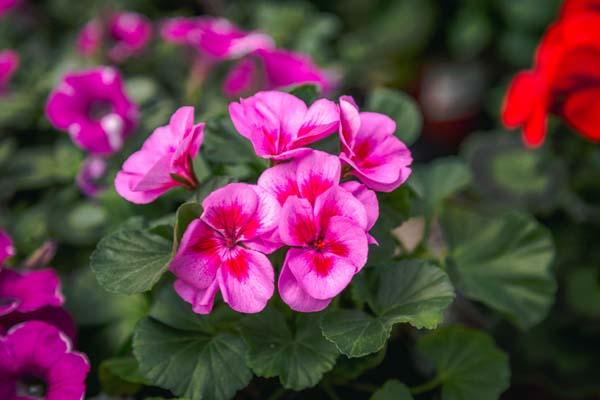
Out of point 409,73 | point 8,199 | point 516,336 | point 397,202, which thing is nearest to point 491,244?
point 397,202

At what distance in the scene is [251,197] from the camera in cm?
56

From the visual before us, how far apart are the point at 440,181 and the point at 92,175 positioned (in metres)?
0.48

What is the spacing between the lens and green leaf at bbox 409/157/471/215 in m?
0.86

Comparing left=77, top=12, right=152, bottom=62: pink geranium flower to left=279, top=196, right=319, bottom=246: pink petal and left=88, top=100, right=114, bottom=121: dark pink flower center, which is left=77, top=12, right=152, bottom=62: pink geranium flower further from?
left=279, top=196, right=319, bottom=246: pink petal

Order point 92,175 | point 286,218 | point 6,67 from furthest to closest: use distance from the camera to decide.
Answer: point 6,67, point 92,175, point 286,218

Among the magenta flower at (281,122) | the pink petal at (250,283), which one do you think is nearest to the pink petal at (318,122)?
the magenta flower at (281,122)

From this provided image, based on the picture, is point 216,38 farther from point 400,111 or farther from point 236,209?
point 236,209

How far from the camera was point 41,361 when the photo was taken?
2.19ft

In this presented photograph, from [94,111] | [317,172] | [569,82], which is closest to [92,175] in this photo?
[94,111]

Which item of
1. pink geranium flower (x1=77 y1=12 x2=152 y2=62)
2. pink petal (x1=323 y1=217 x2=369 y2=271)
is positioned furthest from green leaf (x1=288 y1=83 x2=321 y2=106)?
pink geranium flower (x1=77 y1=12 x2=152 y2=62)

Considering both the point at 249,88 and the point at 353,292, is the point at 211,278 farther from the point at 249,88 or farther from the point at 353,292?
the point at 249,88

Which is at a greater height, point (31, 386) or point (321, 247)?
point (321, 247)

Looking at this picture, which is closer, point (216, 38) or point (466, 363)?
point (466, 363)

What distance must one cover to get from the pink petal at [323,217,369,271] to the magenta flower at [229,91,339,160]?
67 millimetres
